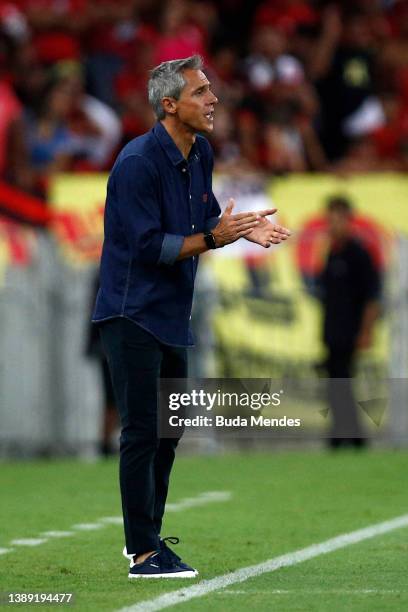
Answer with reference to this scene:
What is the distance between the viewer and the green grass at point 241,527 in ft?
22.1

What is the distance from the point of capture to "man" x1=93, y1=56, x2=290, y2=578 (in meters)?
7.05

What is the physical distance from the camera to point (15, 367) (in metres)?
15.9

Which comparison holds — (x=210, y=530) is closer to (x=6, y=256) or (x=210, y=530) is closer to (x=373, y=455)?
(x=373, y=455)

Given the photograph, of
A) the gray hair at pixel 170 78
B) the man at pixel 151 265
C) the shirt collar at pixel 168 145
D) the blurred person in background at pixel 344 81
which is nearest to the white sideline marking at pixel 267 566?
the man at pixel 151 265

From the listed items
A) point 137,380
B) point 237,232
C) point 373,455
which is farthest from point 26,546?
point 373,455

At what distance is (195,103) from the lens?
718cm

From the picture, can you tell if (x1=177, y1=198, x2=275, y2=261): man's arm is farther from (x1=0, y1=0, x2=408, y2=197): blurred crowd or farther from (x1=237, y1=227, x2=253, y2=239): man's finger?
(x1=0, y1=0, x2=408, y2=197): blurred crowd

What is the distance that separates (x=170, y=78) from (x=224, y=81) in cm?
1074

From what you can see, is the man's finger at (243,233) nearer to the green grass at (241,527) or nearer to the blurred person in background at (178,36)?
the green grass at (241,527)

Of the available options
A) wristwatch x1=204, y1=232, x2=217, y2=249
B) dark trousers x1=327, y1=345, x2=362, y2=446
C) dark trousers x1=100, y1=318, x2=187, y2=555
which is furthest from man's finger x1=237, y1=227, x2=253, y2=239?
dark trousers x1=327, y1=345, x2=362, y2=446

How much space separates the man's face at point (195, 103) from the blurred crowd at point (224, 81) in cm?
869

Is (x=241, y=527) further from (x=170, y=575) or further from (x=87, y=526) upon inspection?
(x=170, y=575)

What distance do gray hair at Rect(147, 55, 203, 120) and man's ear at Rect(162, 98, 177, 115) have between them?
0.02 meters

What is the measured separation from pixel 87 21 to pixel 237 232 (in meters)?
11.6
